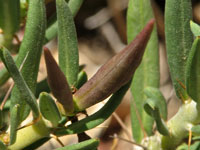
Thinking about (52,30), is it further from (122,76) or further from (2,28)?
(122,76)

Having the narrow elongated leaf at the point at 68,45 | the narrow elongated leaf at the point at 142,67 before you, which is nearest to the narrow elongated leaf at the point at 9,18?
the narrow elongated leaf at the point at 68,45

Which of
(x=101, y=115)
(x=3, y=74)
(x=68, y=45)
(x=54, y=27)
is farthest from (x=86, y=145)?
(x=54, y=27)

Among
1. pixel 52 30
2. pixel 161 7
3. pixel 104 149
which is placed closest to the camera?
pixel 52 30

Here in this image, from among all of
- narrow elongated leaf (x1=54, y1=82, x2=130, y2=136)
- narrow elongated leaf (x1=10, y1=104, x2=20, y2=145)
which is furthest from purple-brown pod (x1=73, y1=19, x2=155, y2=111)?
narrow elongated leaf (x1=10, y1=104, x2=20, y2=145)

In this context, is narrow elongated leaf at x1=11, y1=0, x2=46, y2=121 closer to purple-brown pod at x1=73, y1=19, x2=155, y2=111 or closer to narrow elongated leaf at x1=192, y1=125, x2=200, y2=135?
purple-brown pod at x1=73, y1=19, x2=155, y2=111

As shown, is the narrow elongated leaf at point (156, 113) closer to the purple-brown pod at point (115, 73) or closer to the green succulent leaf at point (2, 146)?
the purple-brown pod at point (115, 73)

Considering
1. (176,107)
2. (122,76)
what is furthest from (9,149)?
(176,107)
